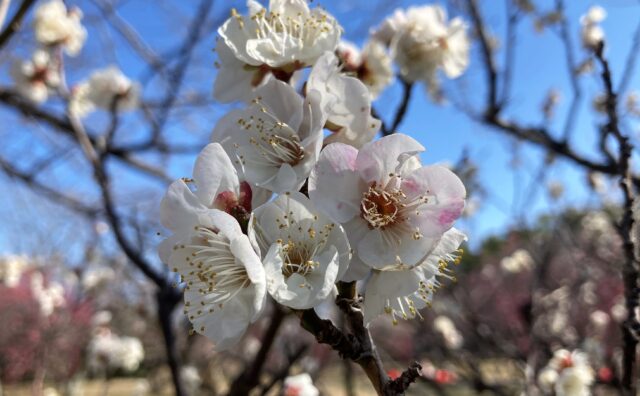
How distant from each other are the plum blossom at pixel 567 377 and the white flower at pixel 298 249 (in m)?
1.57

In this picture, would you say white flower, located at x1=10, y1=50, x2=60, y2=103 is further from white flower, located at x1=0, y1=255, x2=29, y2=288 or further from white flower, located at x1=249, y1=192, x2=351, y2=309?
white flower, located at x1=0, y1=255, x2=29, y2=288

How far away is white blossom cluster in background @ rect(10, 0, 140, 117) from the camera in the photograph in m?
2.58

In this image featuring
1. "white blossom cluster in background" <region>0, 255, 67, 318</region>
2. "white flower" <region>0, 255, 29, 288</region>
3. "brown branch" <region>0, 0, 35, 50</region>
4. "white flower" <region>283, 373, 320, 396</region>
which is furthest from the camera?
"white flower" <region>0, 255, 29, 288</region>

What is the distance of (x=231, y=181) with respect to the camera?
0.61 metres

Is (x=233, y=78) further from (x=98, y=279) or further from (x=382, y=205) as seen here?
(x=98, y=279)

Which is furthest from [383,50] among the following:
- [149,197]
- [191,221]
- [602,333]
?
[602,333]

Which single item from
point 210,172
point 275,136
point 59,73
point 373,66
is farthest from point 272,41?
point 59,73

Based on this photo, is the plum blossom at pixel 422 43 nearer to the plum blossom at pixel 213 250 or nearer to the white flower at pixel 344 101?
the white flower at pixel 344 101

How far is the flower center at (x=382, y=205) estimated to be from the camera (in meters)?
0.62

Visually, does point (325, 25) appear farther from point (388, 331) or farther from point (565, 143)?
point (388, 331)

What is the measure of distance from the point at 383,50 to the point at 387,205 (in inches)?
33.6

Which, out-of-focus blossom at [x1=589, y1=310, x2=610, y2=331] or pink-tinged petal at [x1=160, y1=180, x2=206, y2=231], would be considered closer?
pink-tinged petal at [x1=160, y1=180, x2=206, y2=231]

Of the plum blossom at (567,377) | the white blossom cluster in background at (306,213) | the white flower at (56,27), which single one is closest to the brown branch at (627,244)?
the white blossom cluster in background at (306,213)

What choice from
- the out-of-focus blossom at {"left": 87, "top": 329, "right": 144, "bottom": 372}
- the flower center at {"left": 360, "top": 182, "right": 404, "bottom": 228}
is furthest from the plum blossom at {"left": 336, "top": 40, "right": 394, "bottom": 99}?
the out-of-focus blossom at {"left": 87, "top": 329, "right": 144, "bottom": 372}
